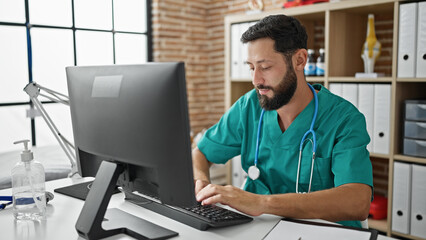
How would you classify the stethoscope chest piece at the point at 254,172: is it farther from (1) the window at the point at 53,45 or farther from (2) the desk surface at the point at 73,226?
(1) the window at the point at 53,45

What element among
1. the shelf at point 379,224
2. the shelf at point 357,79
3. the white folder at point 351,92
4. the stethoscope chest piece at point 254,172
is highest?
the shelf at point 357,79

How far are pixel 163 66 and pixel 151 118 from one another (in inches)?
4.7

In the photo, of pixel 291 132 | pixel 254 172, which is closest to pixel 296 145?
pixel 291 132

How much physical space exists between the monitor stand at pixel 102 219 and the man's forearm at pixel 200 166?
0.53 metres

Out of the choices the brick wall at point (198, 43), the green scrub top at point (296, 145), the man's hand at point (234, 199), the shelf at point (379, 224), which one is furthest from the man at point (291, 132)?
the brick wall at point (198, 43)

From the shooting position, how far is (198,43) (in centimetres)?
389

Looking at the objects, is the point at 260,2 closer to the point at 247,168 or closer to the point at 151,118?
the point at 247,168

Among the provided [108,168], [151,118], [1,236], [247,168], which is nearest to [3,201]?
[1,236]

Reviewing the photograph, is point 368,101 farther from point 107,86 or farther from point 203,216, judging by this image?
point 107,86

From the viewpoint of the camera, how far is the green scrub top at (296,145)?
141 cm

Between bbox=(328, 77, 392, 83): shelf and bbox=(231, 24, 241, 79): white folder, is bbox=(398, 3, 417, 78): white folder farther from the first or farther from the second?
bbox=(231, 24, 241, 79): white folder

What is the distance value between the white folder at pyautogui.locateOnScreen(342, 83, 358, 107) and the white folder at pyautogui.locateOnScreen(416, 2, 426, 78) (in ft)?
1.25

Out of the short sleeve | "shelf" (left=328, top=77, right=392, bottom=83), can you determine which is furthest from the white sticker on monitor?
"shelf" (left=328, top=77, right=392, bottom=83)

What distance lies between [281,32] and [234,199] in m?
0.67
